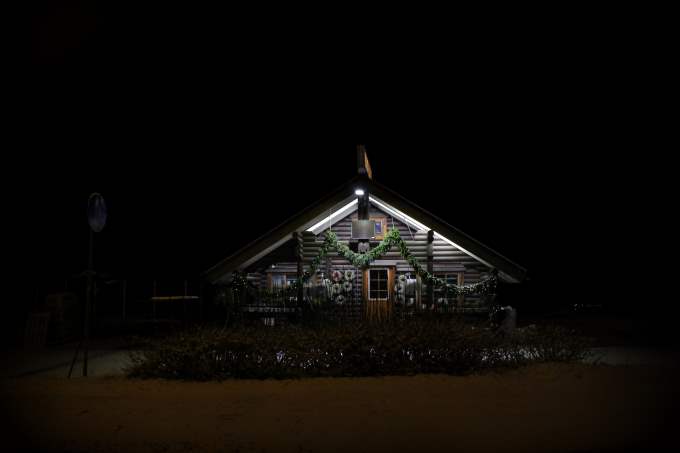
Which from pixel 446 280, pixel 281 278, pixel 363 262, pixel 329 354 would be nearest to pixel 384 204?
pixel 363 262

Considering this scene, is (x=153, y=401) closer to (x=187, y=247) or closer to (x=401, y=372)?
(x=401, y=372)

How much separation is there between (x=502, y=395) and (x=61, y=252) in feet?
144

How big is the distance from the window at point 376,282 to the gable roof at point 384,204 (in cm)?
228

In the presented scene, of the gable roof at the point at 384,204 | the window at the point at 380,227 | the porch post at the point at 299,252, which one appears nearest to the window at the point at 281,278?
the porch post at the point at 299,252

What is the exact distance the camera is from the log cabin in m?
18.2

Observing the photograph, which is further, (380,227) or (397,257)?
(397,257)

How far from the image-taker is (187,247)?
5419cm

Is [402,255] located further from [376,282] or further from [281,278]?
[281,278]

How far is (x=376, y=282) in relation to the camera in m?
20.1

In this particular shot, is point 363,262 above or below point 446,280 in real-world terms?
above

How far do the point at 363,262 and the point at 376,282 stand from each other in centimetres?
144

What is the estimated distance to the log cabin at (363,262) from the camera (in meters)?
18.2

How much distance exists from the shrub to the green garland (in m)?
5.13

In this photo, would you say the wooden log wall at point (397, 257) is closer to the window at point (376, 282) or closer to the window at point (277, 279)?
the window at point (277, 279)
